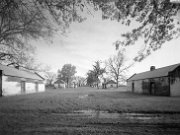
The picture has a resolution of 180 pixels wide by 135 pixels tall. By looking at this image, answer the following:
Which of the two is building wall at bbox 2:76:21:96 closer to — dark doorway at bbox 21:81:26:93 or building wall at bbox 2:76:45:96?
building wall at bbox 2:76:45:96

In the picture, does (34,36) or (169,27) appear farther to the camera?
(34,36)

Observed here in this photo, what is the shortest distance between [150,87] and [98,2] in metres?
24.6

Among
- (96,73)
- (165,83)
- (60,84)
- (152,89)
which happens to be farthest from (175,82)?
(60,84)

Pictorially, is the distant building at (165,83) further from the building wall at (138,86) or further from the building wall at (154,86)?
the building wall at (138,86)

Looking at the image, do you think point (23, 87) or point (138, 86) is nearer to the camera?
point (23, 87)

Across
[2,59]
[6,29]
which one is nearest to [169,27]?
[6,29]

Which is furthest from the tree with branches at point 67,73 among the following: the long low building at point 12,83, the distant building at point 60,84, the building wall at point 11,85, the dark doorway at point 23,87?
the building wall at point 11,85

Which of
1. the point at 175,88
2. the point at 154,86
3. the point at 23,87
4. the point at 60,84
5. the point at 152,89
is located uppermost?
the point at 175,88

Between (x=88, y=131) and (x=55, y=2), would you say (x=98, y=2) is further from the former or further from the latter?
(x=88, y=131)

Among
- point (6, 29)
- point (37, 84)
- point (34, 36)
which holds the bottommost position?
point (37, 84)

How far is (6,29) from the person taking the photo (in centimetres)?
779

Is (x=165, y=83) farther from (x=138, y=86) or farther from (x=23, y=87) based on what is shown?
(x=23, y=87)

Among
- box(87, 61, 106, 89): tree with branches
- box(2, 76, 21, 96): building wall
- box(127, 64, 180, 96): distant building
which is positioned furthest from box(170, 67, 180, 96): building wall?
box(87, 61, 106, 89): tree with branches

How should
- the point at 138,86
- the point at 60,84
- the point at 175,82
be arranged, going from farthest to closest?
the point at 60,84
the point at 138,86
the point at 175,82
